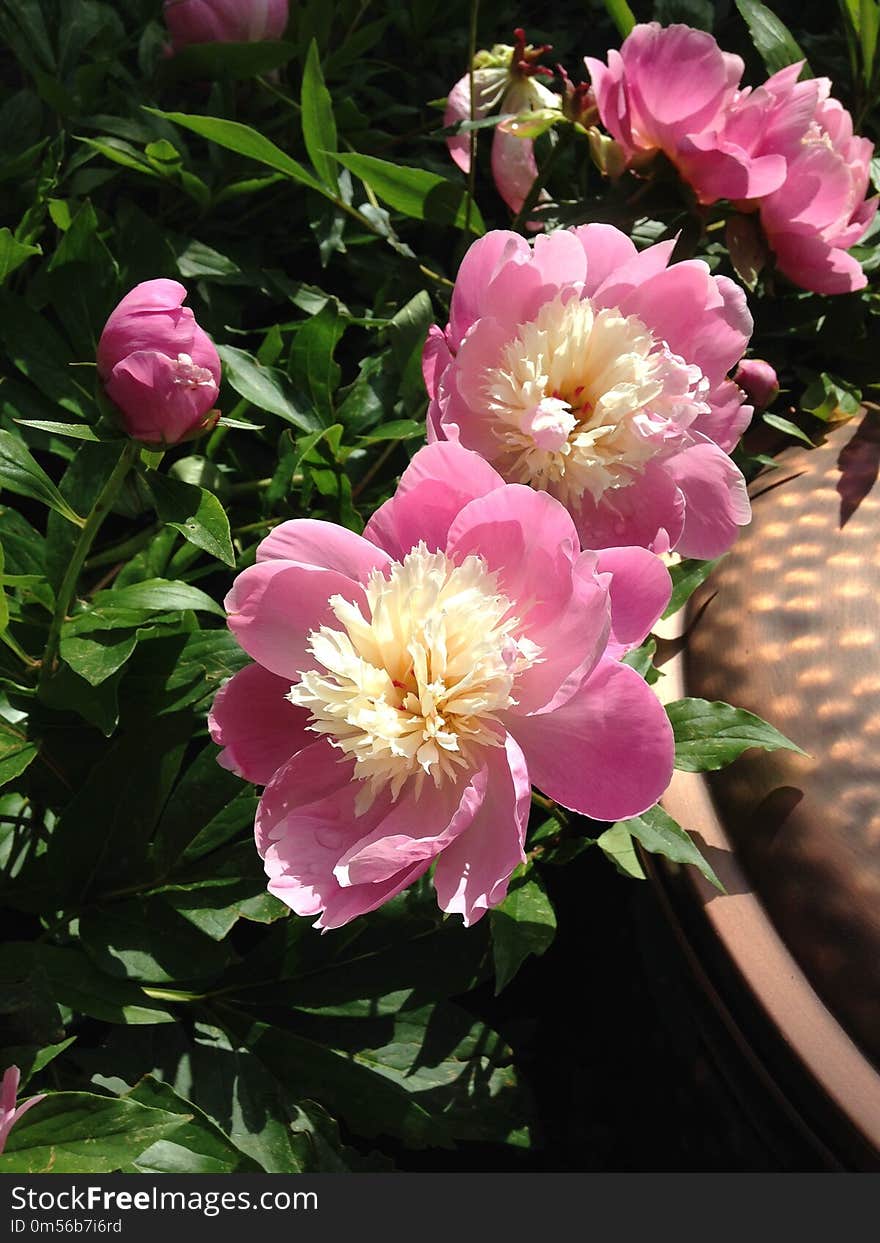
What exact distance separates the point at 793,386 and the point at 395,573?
566 millimetres

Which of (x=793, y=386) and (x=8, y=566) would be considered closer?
(x=8, y=566)

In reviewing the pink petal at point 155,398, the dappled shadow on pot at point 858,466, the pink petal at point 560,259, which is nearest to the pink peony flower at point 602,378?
the pink petal at point 560,259

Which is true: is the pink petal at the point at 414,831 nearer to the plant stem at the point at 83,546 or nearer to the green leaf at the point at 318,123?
the plant stem at the point at 83,546

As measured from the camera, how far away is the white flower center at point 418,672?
39 centimetres

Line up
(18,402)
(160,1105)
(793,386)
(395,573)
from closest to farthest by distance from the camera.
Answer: (395,573)
(160,1105)
(18,402)
(793,386)

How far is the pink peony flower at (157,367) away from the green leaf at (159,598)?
11cm

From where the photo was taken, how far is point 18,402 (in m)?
0.69

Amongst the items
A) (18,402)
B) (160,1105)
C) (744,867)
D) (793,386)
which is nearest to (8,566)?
(18,402)

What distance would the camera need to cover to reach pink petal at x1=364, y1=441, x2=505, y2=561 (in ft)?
1.32

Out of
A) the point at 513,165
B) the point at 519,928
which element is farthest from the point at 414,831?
the point at 513,165

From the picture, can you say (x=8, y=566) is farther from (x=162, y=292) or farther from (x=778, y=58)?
(x=778, y=58)

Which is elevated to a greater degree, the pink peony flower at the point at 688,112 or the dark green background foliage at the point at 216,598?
the pink peony flower at the point at 688,112

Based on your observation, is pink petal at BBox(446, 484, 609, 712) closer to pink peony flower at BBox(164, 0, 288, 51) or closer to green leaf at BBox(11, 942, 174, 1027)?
green leaf at BBox(11, 942, 174, 1027)

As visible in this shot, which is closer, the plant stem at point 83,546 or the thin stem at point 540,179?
the plant stem at point 83,546
